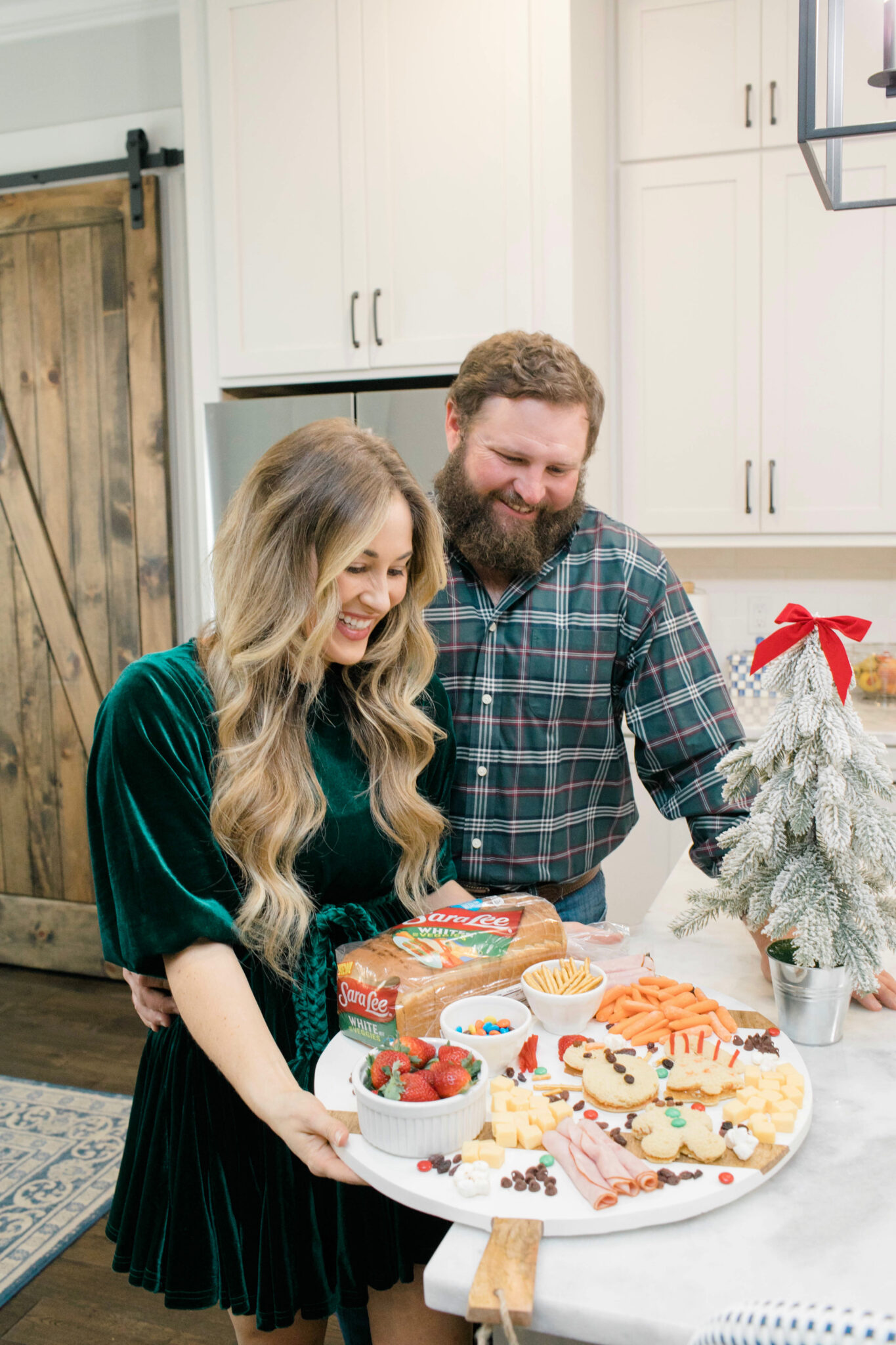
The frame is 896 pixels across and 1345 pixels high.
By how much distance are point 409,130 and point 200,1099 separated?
2.49 m

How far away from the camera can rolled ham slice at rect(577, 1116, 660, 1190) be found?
87 cm

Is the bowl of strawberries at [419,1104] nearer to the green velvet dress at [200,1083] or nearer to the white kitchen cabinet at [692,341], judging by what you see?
the green velvet dress at [200,1083]

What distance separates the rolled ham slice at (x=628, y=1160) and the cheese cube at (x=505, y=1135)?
0.06m

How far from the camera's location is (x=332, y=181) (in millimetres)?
2906

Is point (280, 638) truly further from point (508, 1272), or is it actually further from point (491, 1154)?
point (508, 1272)

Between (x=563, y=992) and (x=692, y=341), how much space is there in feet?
8.52

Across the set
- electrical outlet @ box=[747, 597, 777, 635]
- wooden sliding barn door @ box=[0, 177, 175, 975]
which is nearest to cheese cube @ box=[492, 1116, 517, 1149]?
electrical outlet @ box=[747, 597, 777, 635]

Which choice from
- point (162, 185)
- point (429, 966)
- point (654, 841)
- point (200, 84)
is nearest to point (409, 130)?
point (200, 84)

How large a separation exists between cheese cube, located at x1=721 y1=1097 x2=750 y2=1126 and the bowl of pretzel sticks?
0.20 m

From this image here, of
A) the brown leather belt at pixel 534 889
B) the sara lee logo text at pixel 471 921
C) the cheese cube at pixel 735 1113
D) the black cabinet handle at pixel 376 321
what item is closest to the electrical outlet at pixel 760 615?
the black cabinet handle at pixel 376 321

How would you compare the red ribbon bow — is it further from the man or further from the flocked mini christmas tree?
the man

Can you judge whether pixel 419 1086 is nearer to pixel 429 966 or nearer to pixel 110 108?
pixel 429 966

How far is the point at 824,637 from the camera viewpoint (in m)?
1.19

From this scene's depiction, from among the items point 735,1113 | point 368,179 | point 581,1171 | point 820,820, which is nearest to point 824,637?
point 820,820
